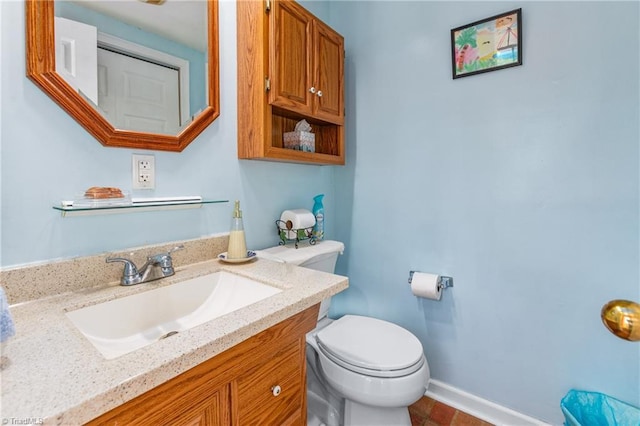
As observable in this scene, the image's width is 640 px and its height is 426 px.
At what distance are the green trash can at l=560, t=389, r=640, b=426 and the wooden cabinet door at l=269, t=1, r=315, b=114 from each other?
1.63 meters

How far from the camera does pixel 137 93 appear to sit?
0.99m

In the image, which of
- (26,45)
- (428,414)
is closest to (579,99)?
(428,414)

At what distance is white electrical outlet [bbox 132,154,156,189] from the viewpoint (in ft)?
3.23

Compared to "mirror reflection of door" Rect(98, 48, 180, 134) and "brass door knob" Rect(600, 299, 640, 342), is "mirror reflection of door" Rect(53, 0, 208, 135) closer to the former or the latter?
"mirror reflection of door" Rect(98, 48, 180, 134)

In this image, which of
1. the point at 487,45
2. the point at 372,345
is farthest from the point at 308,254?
the point at 487,45

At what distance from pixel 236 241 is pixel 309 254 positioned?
1.17 feet

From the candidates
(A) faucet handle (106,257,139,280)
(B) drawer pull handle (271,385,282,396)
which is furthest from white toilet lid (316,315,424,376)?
(A) faucet handle (106,257,139,280)

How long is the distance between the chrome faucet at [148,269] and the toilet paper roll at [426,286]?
1.08 meters

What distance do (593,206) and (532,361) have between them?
71cm

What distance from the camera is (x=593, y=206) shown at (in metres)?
1.16

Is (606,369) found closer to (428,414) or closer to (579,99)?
(428,414)

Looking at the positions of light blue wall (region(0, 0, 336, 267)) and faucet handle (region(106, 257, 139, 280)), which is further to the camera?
faucet handle (region(106, 257, 139, 280))

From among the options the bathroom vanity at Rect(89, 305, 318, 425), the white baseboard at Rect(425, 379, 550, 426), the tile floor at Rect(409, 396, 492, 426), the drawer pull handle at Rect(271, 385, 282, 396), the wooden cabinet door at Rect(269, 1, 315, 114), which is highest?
the wooden cabinet door at Rect(269, 1, 315, 114)

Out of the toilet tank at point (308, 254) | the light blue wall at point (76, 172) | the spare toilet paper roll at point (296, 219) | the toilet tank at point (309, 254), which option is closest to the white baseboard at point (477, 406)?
the toilet tank at point (309, 254)
